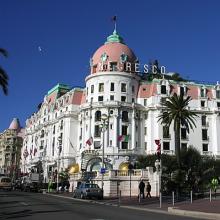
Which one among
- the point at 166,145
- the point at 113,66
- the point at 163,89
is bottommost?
the point at 166,145

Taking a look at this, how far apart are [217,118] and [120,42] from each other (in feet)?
88.9

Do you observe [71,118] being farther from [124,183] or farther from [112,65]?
[124,183]

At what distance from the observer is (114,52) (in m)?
87.1

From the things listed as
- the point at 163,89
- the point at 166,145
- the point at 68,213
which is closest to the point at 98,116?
the point at 166,145

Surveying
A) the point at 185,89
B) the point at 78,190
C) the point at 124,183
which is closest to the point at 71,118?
the point at 185,89

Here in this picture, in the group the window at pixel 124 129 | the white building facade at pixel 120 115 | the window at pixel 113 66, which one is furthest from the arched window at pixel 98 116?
the window at pixel 113 66

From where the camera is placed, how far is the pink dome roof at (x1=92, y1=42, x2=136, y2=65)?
86.8 m

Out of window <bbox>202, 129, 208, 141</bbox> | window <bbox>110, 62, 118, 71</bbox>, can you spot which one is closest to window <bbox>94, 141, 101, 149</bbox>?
window <bbox>110, 62, 118, 71</bbox>

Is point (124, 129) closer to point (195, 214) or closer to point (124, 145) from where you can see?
point (124, 145)

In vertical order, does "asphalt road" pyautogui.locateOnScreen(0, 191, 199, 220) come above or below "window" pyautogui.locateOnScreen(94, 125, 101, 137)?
below

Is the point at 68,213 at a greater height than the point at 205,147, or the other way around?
the point at 205,147

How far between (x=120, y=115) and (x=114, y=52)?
13.5 meters

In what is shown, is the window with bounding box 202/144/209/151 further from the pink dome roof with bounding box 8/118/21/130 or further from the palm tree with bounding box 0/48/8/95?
the pink dome roof with bounding box 8/118/21/130

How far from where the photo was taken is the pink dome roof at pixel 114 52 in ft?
285
